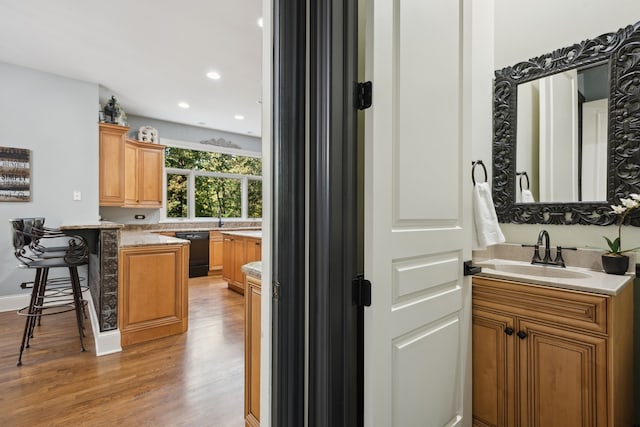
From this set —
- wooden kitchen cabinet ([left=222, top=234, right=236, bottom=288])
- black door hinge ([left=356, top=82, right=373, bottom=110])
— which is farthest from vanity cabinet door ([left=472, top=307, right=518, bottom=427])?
wooden kitchen cabinet ([left=222, top=234, right=236, bottom=288])

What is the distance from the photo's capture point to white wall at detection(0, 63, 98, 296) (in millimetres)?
3619

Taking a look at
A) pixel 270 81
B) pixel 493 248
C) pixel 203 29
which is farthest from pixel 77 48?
pixel 493 248

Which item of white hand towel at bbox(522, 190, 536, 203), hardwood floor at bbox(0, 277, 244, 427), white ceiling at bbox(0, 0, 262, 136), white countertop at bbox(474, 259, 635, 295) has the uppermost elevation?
white ceiling at bbox(0, 0, 262, 136)

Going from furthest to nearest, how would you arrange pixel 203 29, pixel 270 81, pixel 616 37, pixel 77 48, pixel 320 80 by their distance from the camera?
1. pixel 77 48
2. pixel 203 29
3. pixel 616 37
4. pixel 270 81
5. pixel 320 80

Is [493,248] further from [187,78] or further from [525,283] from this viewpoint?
[187,78]

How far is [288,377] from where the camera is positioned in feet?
3.31

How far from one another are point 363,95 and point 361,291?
24.8 inches

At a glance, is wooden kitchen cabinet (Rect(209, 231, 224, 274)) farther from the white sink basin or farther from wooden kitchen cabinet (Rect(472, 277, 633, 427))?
wooden kitchen cabinet (Rect(472, 277, 633, 427))

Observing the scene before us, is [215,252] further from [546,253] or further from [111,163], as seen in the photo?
[546,253]

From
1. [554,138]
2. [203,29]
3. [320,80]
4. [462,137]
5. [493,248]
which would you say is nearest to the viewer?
[320,80]

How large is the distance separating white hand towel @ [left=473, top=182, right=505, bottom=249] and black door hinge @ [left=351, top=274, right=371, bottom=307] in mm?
967

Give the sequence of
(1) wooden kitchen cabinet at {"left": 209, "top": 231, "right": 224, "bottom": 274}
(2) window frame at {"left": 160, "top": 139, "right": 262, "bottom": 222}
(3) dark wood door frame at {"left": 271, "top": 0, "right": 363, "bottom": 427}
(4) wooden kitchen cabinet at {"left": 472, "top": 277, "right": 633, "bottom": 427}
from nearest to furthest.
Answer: (3) dark wood door frame at {"left": 271, "top": 0, "right": 363, "bottom": 427}
(4) wooden kitchen cabinet at {"left": 472, "top": 277, "right": 633, "bottom": 427}
(1) wooden kitchen cabinet at {"left": 209, "top": 231, "right": 224, "bottom": 274}
(2) window frame at {"left": 160, "top": 139, "right": 262, "bottom": 222}

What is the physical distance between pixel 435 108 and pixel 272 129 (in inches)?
26.6

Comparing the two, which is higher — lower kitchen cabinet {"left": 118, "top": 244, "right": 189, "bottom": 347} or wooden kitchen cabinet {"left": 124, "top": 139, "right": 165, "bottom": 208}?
wooden kitchen cabinet {"left": 124, "top": 139, "right": 165, "bottom": 208}
